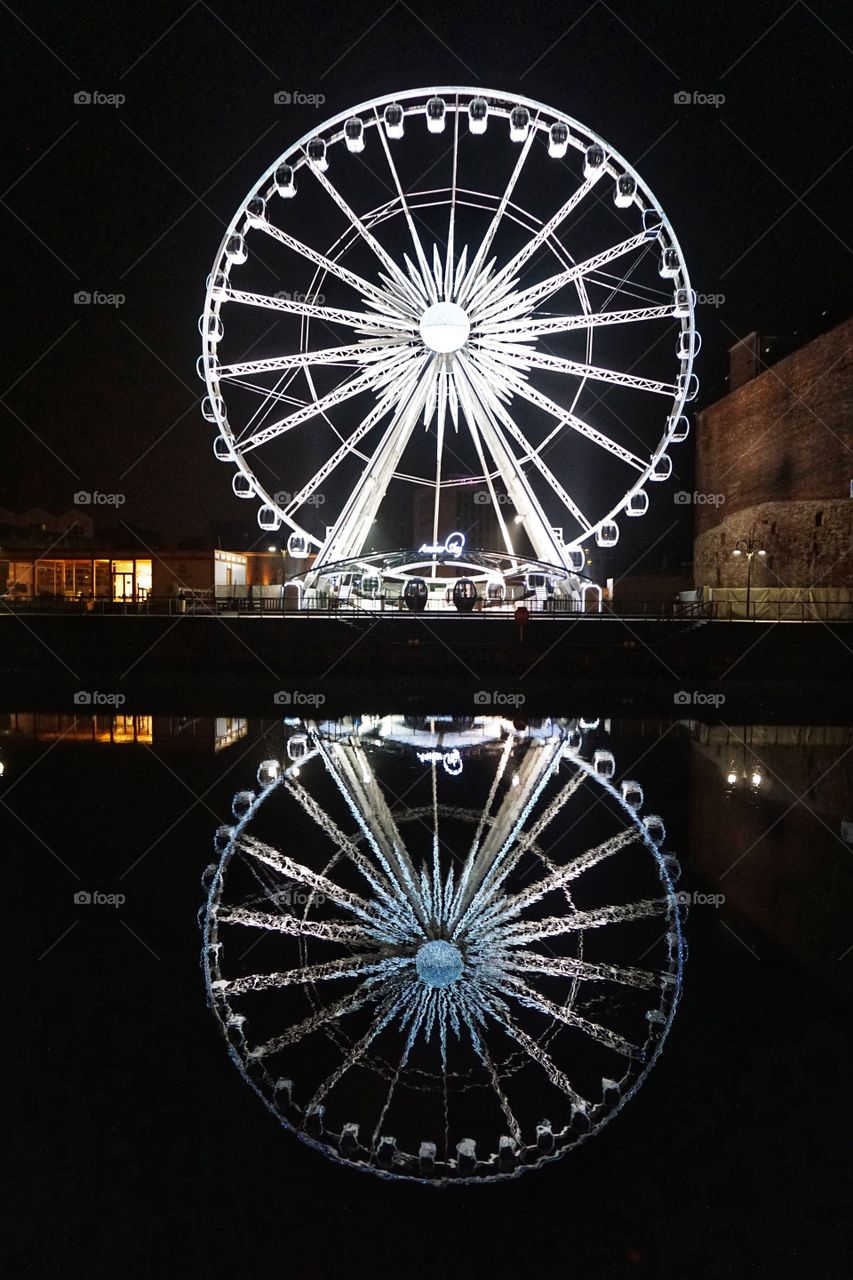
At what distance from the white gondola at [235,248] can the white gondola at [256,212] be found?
0.39 meters

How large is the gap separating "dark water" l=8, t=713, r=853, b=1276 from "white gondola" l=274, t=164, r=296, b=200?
53.8 feet

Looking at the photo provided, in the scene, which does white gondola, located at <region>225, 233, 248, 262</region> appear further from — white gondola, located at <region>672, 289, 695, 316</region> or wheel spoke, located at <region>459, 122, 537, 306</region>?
white gondola, located at <region>672, 289, 695, 316</region>

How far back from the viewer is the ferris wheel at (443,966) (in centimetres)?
304

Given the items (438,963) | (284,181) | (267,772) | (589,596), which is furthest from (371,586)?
(438,963)

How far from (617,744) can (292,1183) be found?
8.65 m

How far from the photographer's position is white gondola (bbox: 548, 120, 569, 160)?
19.3 meters

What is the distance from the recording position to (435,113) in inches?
766

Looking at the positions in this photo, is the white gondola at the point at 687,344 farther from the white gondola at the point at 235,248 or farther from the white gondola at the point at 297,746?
the white gondola at the point at 297,746

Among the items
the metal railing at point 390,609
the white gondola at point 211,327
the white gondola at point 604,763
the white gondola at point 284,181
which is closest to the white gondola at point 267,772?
the white gondola at point 604,763

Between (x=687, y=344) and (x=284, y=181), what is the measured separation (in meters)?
9.77

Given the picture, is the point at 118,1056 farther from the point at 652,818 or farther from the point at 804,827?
the point at 804,827

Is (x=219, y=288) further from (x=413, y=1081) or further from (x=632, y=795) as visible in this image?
(x=413, y=1081)

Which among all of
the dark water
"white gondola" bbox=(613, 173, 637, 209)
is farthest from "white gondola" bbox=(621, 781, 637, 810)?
"white gondola" bbox=(613, 173, 637, 209)

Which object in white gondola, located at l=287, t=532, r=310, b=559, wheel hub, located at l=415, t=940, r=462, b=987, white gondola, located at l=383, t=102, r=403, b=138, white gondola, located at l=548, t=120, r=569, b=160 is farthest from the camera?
white gondola, located at l=287, t=532, r=310, b=559
